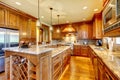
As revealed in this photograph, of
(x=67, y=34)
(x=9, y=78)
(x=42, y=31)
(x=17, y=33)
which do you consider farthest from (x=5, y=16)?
(x=67, y=34)

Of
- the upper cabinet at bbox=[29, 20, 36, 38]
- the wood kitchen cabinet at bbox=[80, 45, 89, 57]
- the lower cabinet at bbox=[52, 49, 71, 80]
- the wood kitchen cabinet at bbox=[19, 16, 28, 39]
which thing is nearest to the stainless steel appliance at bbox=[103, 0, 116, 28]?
the lower cabinet at bbox=[52, 49, 71, 80]

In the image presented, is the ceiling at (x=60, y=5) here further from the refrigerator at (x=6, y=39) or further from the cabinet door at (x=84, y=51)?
the cabinet door at (x=84, y=51)

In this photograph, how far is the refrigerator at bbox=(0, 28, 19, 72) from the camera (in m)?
3.19

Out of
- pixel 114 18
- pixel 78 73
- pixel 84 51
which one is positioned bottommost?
pixel 78 73

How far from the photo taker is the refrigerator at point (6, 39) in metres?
3.19

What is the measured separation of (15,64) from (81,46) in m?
4.94

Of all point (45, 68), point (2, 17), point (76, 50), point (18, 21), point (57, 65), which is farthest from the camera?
point (76, 50)

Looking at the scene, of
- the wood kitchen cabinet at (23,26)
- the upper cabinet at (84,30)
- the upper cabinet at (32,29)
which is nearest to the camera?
the wood kitchen cabinet at (23,26)

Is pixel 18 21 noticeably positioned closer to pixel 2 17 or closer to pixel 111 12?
pixel 2 17

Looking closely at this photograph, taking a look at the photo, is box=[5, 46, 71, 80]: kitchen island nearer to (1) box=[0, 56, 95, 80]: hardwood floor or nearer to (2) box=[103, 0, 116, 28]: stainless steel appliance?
(1) box=[0, 56, 95, 80]: hardwood floor

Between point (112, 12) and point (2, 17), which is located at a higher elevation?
point (2, 17)

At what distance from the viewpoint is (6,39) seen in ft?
11.0

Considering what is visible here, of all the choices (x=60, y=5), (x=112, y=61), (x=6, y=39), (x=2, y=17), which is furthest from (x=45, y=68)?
(x=2, y=17)

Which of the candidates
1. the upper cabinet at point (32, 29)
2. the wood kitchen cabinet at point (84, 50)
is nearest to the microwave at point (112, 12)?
the upper cabinet at point (32, 29)
